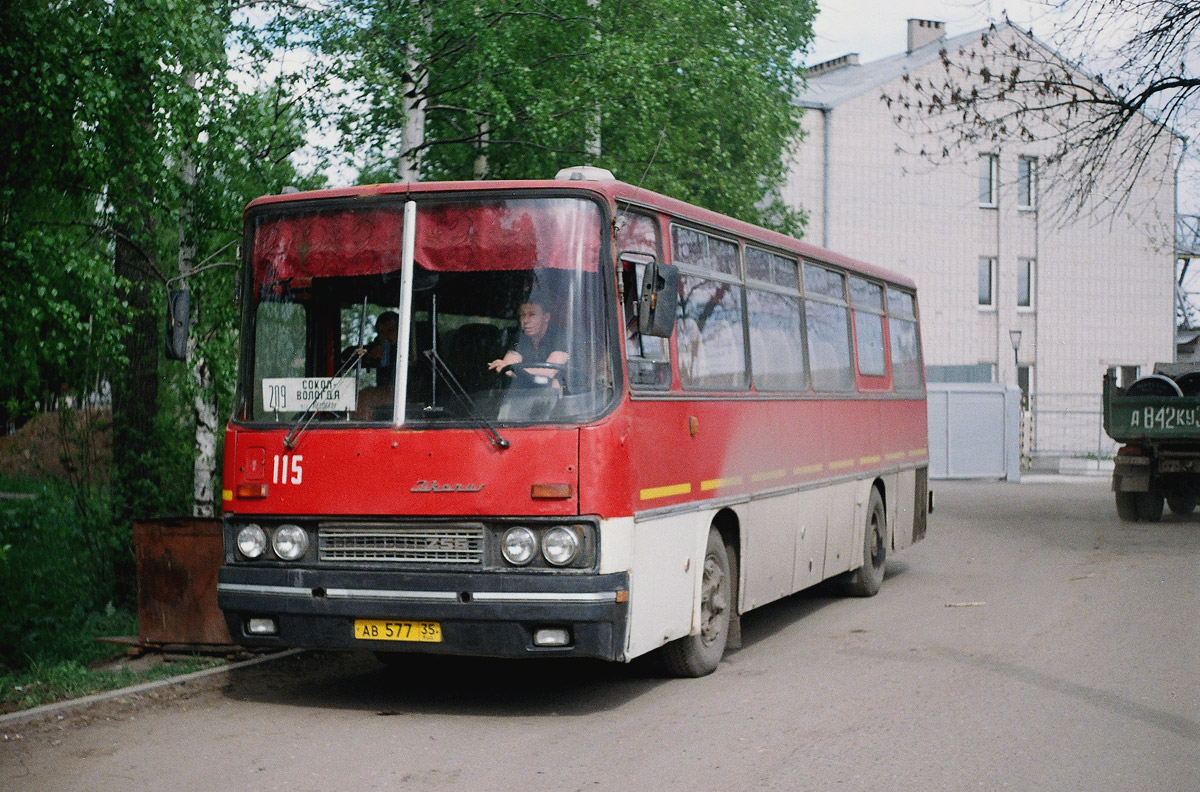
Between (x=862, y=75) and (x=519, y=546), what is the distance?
4369 centimetres

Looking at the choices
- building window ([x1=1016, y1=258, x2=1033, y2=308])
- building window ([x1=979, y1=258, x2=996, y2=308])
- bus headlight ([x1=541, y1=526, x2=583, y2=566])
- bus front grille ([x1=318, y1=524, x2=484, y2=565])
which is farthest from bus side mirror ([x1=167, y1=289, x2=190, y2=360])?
building window ([x1=1016, y1=258, x2=1033, y2=308])

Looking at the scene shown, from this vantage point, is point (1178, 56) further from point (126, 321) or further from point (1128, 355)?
point (1128, 355)

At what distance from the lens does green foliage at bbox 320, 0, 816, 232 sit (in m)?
16.9

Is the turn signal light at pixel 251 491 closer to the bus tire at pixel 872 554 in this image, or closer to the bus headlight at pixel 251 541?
the bus headlight at pixel 251 541

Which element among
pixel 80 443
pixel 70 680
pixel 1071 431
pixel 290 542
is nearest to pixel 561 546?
pixel 290 542

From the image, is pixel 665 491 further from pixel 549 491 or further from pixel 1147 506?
pixel 1147 506

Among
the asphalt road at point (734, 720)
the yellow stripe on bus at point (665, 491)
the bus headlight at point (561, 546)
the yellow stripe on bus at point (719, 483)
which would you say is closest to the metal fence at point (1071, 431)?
the asphalt road at point (734, 720)

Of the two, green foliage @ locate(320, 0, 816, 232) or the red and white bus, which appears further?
green foliage @ locate(320, 0, 816, 232)

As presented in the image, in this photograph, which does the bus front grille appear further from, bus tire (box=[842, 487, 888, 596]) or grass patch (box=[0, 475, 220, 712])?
bus tire (box=[842, 487, 888, 596])

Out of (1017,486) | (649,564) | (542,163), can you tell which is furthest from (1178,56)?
(1017,486)

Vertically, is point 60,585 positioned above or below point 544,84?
below

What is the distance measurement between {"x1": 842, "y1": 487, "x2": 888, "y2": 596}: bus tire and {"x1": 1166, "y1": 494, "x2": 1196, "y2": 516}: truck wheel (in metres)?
11.6

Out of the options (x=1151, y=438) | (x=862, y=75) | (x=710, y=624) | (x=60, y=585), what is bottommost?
(x=60, y=585)

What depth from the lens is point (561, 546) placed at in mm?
7758
